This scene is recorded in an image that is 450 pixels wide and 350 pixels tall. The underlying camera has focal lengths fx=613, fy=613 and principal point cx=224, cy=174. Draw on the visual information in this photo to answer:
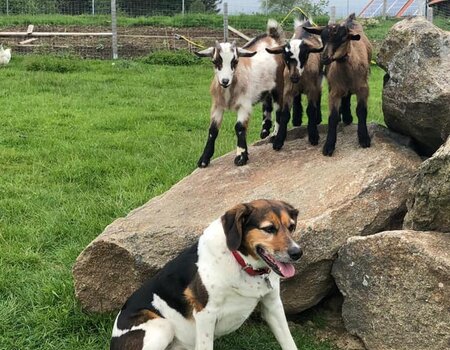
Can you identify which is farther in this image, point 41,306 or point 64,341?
point 41,306

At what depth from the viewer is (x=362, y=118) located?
18.0 ft

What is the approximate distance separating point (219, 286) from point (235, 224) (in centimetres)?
41

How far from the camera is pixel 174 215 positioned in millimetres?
4879

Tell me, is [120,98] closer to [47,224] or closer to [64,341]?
[47,224]

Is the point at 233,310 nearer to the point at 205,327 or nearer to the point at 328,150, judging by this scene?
the point at 205,327

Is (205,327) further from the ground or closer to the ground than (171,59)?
closer to the ground

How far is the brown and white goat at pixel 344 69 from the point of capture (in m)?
5.21

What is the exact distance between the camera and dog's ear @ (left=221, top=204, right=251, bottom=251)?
3.57m

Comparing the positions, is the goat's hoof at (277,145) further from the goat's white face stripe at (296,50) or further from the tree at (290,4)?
the tree at (290,4)

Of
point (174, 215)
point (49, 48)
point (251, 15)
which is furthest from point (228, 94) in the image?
point (251, 15)

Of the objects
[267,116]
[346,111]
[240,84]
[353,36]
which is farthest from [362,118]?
[267,116]

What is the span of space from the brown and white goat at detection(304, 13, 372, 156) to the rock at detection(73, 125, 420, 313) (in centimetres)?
27

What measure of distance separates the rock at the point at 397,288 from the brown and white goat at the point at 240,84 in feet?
6.45

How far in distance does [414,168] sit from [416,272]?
1.34m
